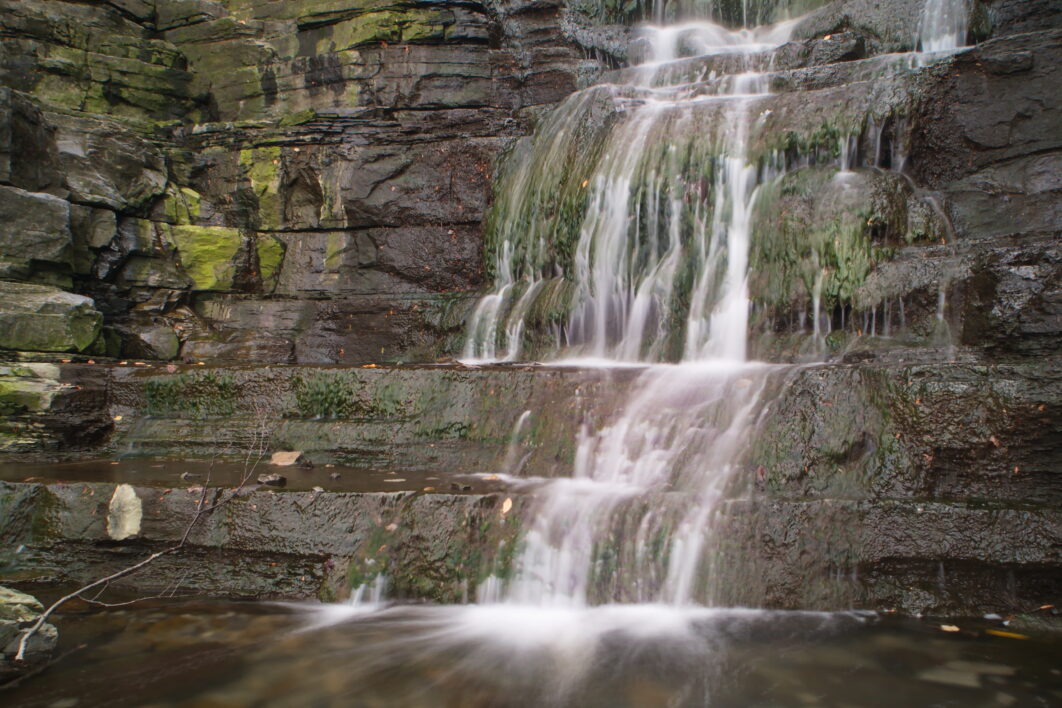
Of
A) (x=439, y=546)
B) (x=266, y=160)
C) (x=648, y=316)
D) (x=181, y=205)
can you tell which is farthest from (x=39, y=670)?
(x=266, y=160)

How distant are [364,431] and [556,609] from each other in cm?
230

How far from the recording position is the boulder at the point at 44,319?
6352 mm

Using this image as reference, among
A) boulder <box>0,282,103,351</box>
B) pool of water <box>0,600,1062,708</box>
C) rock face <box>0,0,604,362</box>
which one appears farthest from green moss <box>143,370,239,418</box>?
pool of water <box>0,600,1062,708</box>

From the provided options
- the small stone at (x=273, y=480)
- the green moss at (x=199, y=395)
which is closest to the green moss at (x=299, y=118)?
the green moss at (x=199, y=395)

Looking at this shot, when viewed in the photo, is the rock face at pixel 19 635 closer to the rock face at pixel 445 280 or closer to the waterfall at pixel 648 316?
the rock face at pixel 445 280

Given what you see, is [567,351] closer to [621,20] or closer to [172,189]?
[172,189]

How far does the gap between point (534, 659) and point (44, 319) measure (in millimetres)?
5567

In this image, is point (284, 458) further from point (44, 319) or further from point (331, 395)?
point (44, 319)

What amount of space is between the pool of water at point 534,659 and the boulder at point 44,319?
3.55 metres

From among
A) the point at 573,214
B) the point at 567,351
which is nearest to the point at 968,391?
the point at 567,351

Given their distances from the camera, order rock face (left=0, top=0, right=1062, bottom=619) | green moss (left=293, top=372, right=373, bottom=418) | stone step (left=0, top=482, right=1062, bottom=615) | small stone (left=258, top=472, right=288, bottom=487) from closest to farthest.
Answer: stone step (left=0, top=482, right=1062, bottom=615), rock face (left=0, top=0, right=1062, bottom=619), small stone (left=258, top=472, right=288, bottom=487), green moss (left=293, top=372, right=373, bottom=418)

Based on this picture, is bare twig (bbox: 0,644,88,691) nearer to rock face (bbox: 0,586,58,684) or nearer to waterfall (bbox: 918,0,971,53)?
rock face (bbox: 0,586,58,684)

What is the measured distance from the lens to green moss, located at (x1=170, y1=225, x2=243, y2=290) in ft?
28.0

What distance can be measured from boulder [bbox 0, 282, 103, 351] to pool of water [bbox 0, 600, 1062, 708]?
3546 millimetres
